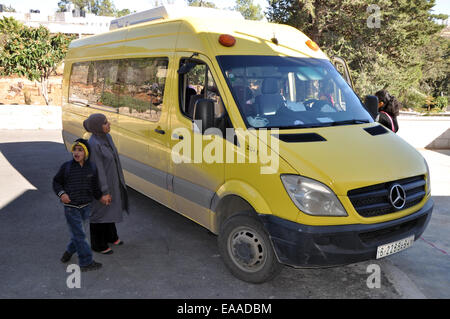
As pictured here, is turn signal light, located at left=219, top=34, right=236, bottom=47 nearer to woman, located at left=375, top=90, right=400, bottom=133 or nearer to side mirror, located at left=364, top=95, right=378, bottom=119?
side mirror, located at left=364, top=95, right=378, bottom=119

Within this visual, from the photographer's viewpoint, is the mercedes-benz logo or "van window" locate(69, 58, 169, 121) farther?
"van window" locate(69, 58, 169, 121)

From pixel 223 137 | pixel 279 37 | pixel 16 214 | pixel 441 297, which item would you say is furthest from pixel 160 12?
pixel 441 297

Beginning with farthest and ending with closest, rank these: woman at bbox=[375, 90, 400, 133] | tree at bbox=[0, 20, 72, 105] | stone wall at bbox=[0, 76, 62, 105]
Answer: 1. stone wall at bbox=[0, 76, 62, 105]
2. tree at bbox=[0, 20, 72, 105]
3. woman at bbox=[375, 90, 400, 133]

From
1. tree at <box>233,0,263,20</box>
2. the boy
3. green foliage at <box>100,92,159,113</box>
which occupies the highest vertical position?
tree at <box>233,0,263,20</box>

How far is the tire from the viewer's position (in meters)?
4.02

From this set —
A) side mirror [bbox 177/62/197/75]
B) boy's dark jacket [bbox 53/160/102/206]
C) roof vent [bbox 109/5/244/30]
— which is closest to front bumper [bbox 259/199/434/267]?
boy's dark jacket [bbox 53/160/102/206]

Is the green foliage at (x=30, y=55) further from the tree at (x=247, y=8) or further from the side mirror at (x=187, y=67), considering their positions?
the tree at (x=247, y=8)

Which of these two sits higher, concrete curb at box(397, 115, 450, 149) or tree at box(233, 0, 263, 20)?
tree at box(233, 0, 263, 20)

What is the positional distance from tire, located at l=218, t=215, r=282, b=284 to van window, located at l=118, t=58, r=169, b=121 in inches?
75.4

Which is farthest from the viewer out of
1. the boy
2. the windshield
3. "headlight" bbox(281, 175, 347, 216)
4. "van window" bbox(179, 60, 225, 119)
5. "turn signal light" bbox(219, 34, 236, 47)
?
→ "turn signal light" bbox(219, 34, 236, 47)

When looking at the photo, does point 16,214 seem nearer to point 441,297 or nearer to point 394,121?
point 441,297

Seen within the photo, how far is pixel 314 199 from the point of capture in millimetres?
3664

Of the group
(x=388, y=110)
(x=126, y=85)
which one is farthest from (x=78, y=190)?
(x=388, y=110)

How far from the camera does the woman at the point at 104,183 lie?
180 inches
